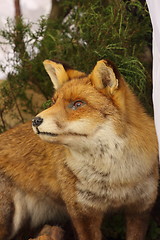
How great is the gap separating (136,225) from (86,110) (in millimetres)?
1150

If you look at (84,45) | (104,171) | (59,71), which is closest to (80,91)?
(59,71)

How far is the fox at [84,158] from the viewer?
258cm

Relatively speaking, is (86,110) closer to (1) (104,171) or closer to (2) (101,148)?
(2) (101,148)

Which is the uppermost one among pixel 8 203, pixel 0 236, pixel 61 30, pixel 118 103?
pixel 61 30

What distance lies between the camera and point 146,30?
14.2 feet

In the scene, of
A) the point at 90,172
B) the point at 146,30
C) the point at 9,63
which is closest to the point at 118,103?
the point at 90,172

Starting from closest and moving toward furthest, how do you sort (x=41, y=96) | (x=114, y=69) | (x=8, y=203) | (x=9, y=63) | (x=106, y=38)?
(x=114, y=69), (x=8, y=203), (x=106, y=38), (x=9, y=63), (x=41, y=96)

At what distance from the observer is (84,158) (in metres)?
2.77

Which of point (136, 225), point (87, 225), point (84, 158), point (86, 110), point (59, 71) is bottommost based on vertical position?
point (136, 225)

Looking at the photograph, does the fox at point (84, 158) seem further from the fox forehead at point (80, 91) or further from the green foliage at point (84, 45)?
the green foliage at point (84, 45)

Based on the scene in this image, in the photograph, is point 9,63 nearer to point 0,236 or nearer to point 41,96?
point 41,96

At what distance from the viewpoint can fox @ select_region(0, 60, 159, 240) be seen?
2.58 metres

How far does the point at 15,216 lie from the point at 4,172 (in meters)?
0.39

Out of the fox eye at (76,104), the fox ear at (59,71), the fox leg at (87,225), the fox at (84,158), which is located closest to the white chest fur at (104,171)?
the fox at (84,158)
